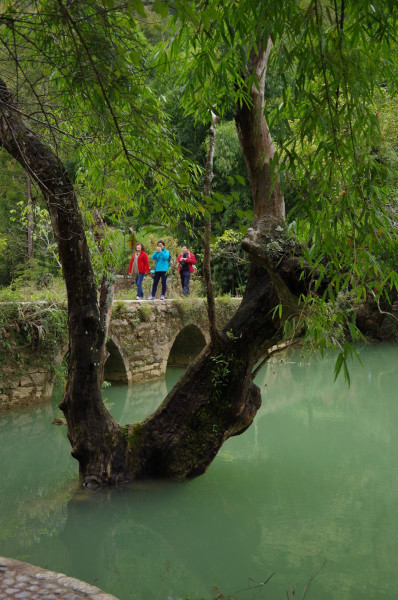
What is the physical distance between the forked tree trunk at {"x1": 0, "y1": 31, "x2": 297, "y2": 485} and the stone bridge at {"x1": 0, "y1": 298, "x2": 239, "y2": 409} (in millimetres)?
4106

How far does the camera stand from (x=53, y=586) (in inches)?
108

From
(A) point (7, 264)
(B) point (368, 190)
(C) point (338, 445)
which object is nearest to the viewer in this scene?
(B) point (368, 190)

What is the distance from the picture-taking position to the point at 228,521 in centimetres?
498

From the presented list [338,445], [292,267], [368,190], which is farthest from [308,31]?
[338,445]

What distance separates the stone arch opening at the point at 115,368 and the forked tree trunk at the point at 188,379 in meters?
6.47

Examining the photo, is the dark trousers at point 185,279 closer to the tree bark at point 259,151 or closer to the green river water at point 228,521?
the green river water at point 228,521

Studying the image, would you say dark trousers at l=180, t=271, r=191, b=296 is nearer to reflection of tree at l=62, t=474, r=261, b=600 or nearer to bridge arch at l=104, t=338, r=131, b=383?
bridge arch at l=104, t=338, r=131, b=383

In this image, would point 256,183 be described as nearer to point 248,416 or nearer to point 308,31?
point 248,416

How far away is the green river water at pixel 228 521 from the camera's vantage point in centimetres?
400

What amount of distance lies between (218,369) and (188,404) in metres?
0.41

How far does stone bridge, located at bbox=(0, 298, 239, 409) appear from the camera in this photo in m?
9.12

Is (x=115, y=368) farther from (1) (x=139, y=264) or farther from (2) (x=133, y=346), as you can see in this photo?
(1) (x=139, y=264)

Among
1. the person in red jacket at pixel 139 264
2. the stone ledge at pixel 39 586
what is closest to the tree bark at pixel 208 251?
the stone ledge at pixel 39 586

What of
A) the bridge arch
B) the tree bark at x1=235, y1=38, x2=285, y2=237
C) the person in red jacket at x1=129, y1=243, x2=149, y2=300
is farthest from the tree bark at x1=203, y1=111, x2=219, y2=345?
the person in red jacket at x1=129, y1=243, x2=149, y2=300
